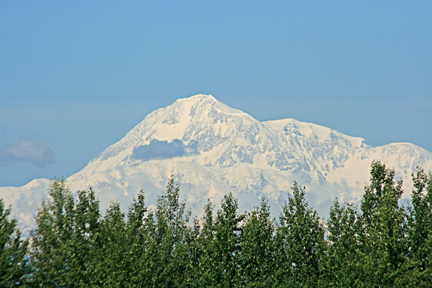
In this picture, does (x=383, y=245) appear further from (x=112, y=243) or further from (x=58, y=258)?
(x=58, y=258)

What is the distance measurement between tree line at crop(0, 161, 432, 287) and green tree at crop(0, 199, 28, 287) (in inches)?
3.3

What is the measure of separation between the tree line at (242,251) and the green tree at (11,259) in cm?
8

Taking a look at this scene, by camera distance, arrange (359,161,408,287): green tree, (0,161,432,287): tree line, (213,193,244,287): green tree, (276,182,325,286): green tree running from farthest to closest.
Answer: (276,182,325,286): green tree < (213,193,244,287): green tree < (359,161,408,287): green tree < (0,161,432,287): tree line

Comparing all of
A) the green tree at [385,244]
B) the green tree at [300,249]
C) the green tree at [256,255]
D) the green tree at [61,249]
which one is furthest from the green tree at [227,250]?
the green tree at [385,244]

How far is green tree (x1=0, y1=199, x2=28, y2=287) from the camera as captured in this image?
147 ft

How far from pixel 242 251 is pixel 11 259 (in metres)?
30.8

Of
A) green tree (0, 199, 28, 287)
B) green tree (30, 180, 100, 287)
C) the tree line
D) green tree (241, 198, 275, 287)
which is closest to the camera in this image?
green tree (0, 199, 28, 287)

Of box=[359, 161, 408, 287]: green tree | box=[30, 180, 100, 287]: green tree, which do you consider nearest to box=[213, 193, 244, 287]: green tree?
box=[30, 180, 100, 287]: green tree

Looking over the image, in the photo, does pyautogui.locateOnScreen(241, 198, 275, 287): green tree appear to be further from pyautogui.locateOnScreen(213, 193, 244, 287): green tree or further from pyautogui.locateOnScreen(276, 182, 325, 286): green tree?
pyautogui.locateOnScreen(276, 182, 325, 286): green tree

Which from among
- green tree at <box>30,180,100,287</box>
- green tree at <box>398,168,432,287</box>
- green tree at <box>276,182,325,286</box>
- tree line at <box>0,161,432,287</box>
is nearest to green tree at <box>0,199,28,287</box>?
tree line at <box>0,161,432,287</box>

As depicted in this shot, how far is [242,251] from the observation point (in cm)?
7050

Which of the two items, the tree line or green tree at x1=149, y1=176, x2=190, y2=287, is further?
green tree at x1=149, y1=176, x2=190, y2=287

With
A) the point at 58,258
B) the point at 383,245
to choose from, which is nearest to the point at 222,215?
the point at 383,245

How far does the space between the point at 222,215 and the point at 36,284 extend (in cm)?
3181
